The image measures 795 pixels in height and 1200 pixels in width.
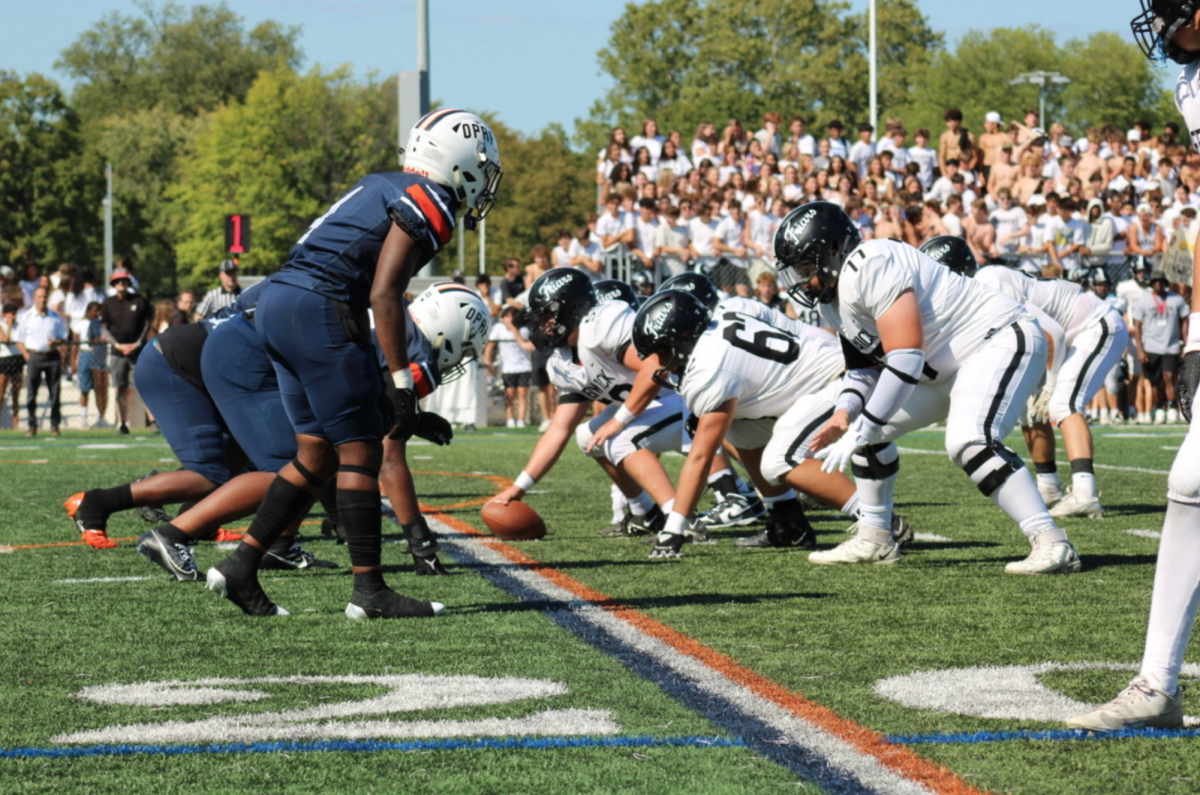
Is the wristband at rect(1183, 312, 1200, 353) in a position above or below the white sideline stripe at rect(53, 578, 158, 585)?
above

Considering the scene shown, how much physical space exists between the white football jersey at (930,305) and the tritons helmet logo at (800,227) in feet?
1.05

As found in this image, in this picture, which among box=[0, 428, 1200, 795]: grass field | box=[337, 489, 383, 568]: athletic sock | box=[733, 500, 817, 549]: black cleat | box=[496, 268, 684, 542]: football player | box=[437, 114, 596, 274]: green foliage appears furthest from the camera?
box=[437, 114, 596, 274]: green foliage

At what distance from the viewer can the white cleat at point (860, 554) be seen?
7293mm

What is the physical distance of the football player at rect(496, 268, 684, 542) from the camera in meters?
8.53

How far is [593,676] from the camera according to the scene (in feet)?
14.9

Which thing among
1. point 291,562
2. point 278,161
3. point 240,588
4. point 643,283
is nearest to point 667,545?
point 291,562

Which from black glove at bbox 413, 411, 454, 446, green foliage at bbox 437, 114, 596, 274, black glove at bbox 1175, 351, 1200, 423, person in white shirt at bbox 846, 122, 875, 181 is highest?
green foliage at bbox 437, 114, 596, 274

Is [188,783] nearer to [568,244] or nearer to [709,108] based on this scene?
[568,244]

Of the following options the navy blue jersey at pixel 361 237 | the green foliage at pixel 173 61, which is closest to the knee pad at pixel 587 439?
the navy blue jersey at pixel 361 237

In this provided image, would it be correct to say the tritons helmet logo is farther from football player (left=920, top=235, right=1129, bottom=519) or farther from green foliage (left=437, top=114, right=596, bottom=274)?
green foliage (left=437, top=114, right=596, bottom=274)

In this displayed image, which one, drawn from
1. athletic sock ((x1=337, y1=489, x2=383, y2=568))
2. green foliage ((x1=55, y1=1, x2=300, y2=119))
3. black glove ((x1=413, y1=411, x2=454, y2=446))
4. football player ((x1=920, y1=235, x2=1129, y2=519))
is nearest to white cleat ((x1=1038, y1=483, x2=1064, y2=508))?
football player ((x1=920, y1=235, x2=1129, y2=519))

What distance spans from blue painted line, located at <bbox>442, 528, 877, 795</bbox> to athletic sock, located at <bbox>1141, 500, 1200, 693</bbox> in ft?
2.88

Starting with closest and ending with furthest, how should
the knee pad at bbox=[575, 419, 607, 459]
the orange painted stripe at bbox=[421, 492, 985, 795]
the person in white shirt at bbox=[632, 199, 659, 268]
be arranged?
1. the orange painted stripe at bbox=[421, 492, 985, 795]
2. the knee pad at bbox=[575, 419, 607, 459]
3. the person in white shirt at bbox=[632, 199, 659, 268]

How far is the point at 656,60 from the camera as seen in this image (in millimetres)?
68125
